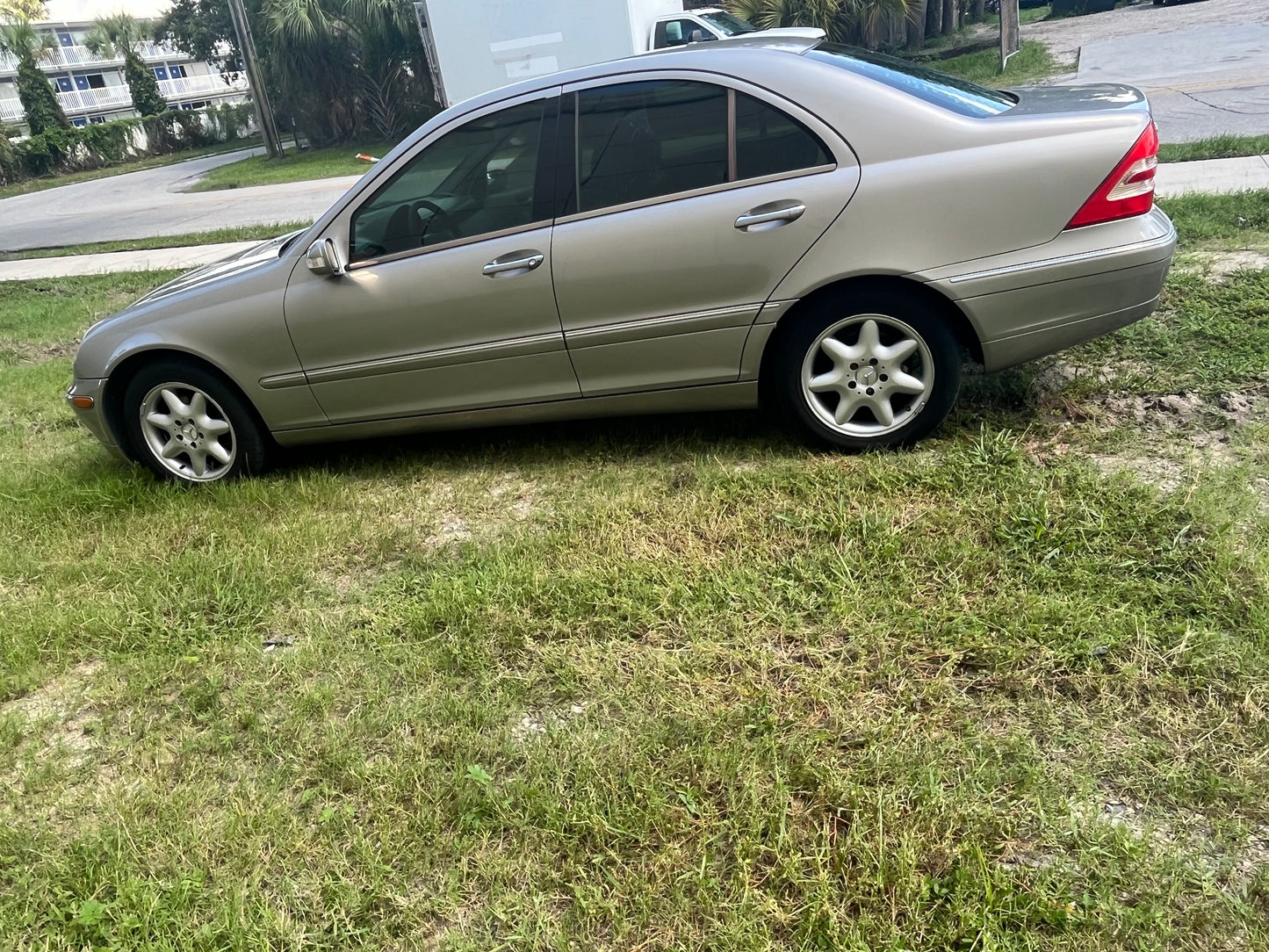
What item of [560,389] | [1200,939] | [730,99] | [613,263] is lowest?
[1200,939]

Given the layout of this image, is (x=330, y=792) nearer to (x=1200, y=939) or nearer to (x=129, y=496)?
(x=1200, y=939)

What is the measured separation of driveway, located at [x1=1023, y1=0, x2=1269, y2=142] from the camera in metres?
9.49

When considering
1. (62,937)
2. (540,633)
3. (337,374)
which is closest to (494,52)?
(337,374)

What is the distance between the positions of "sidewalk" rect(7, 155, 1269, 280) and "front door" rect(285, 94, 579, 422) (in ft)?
16.9

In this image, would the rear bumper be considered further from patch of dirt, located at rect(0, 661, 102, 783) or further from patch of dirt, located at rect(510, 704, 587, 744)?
patch of dirt, located at rect(0, 661, 102, 783)

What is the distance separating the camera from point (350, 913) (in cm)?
211

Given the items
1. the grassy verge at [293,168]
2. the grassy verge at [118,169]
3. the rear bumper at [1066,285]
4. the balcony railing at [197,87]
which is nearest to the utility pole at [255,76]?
the grassy verge at [293,168]

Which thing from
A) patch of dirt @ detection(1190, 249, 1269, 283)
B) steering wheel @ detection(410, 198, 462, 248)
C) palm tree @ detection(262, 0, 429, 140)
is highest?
palm tree @ detection(262, 0, 429, 140)

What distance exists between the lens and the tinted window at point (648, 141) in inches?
142

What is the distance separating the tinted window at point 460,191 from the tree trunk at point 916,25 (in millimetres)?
16831

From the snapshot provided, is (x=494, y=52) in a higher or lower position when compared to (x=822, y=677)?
higher

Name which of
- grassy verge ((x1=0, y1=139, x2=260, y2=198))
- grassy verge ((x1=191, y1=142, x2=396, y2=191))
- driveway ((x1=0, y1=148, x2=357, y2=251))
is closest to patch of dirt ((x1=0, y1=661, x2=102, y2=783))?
driveway ((x1=0, y1=148, x2=357, y2=251))

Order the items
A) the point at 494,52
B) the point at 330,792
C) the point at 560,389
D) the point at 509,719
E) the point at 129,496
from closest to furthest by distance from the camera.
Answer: the point at 330,792 < the point at 509,719 < the point at 560,389 < the point at 129,496 < the point at 494,52

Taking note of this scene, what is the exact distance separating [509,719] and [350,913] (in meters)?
0.67
